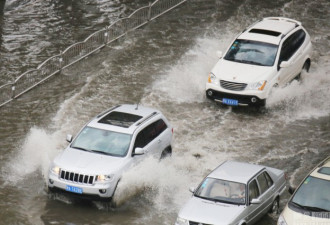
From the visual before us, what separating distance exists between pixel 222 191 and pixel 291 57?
880cm

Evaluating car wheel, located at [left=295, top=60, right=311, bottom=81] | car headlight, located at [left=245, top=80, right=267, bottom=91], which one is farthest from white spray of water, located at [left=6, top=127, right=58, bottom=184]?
car wheel, located at [left=295, top=60, right=311, bottom=81]

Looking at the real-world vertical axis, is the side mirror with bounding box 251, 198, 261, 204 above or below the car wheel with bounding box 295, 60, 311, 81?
above

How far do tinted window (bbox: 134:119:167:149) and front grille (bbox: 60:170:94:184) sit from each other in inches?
65.2

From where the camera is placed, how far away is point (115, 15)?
30.3 m

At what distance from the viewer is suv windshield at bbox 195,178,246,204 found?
588 inches

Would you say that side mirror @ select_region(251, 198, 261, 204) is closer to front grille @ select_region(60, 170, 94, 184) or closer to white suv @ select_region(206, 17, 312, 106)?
front grille @ select_region(60, 170, 94, 184)

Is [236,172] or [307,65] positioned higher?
[236,172]

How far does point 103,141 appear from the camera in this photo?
17.3 m

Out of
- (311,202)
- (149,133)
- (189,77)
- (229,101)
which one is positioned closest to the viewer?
(311,202)

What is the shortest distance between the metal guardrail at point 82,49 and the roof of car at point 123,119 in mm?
5204

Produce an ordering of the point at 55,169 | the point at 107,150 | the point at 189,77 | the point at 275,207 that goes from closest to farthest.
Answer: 1. the point at 275,207
2. the point at 55,169
3. the point at 107,150
4. the point at 189,77

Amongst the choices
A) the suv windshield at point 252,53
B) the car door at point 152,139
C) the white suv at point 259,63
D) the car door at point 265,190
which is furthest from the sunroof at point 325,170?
the suv windshield at point 252,53

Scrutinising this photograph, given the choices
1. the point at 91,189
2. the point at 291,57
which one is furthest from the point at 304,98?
the point at 91,189

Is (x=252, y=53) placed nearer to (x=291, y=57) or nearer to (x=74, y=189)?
(x=291, y=57)
